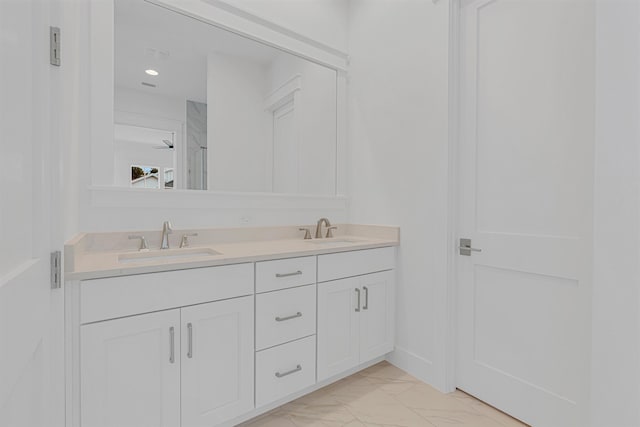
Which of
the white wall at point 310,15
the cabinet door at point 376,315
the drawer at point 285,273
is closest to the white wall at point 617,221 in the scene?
the cabinet door at point 376,315

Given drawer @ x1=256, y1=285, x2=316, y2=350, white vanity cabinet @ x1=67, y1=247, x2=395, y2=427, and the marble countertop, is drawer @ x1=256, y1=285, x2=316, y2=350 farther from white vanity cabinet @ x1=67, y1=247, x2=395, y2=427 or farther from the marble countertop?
the marble countertop

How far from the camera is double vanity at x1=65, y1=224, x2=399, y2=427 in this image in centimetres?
114

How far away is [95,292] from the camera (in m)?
1.13

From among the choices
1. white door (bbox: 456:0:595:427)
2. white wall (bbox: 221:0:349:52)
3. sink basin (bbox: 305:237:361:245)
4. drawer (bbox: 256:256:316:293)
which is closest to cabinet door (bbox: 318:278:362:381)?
drawer (bbox: 256:256:316:293)

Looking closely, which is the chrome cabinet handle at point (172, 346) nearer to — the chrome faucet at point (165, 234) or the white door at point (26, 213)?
the white door at point (26, 213)

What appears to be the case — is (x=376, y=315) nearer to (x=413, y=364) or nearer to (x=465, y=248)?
(x=413, y=364)

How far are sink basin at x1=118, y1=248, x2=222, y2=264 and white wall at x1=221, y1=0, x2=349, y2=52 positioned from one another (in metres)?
1.48

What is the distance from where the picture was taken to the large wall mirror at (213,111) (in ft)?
5.66

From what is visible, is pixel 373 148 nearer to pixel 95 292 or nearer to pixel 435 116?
pixel 435 116

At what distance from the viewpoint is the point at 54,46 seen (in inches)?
33.2

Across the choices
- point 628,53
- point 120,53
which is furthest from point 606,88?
point 120,53

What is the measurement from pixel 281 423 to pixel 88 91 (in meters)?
1.86

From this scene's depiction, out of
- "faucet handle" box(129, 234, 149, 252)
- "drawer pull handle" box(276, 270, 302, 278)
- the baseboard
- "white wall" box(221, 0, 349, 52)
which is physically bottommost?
the baseboard

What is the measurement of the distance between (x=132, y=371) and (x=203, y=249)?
670mm
